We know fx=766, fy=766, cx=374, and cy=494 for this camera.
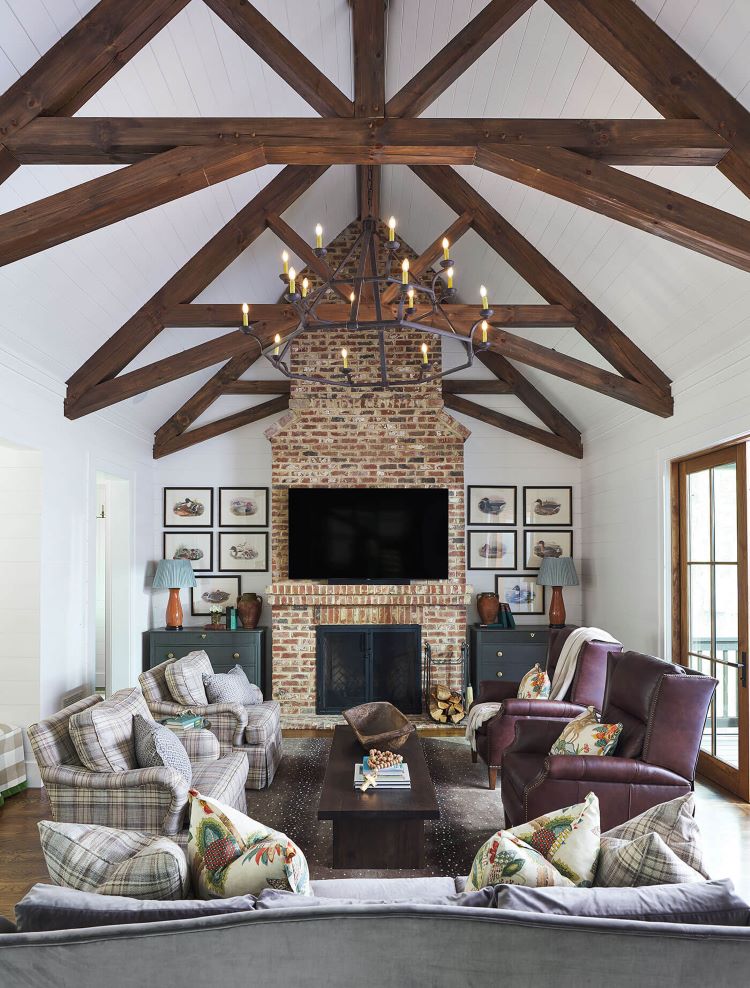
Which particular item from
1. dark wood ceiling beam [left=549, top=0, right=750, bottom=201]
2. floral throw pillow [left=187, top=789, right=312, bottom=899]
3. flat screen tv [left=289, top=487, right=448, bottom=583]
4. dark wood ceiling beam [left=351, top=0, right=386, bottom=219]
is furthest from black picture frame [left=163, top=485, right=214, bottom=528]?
floral throw pillow [left=187, top=789, right=312, bottom=899]

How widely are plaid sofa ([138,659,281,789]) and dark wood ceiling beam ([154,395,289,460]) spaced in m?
3.24

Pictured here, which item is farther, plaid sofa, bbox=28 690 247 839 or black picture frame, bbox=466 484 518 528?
black picture frame, bbox=466 484 518 528

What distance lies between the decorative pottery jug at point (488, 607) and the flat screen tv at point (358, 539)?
1.80 feet

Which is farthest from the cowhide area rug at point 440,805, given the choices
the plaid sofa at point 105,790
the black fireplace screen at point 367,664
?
the black fireplace screen at point 367,664

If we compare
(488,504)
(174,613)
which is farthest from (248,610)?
(488,504)

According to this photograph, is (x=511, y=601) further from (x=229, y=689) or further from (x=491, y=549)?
(x=229, y=689)

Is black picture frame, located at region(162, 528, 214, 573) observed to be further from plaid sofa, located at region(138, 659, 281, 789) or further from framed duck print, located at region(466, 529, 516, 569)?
plaid sofa, located at region(138, 659, 281, 789)

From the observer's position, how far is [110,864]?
6.33ft

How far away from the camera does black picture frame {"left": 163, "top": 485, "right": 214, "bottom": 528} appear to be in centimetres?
805

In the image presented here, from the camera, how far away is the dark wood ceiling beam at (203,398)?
7461 mm

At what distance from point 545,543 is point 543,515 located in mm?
295

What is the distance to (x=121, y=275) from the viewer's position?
16.2ft

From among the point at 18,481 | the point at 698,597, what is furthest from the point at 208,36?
the point at 698,597

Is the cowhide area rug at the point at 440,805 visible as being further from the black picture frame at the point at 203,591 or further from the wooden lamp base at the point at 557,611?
the black picture frame at the point at 203,591
